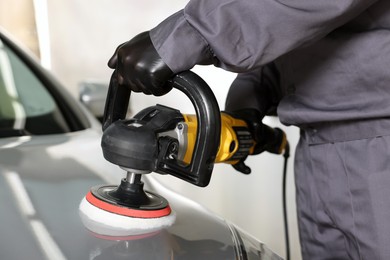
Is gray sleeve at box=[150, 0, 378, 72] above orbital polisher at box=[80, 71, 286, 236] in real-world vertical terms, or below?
above

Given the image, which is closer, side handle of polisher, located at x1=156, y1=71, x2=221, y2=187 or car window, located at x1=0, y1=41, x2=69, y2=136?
side handle of polisher, located at x1=156, y1=71, x2=221, y2=187

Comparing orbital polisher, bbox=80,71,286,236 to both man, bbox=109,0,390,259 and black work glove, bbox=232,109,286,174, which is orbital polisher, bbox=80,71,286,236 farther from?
black work glove, bbox=232,109,286,174

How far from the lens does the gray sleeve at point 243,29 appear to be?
598mm

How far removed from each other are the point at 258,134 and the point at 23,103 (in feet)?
1.84

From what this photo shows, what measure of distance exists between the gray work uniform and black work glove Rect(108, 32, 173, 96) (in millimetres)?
12

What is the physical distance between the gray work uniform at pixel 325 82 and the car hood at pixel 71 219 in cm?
14

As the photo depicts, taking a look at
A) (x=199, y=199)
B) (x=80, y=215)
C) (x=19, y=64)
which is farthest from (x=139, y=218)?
(x=199, y=199)

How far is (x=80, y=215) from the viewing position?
713 mm

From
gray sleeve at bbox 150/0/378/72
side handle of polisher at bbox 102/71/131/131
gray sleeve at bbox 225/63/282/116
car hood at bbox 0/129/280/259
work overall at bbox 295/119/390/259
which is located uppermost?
gray sleeve at bbox 150/0/378/72

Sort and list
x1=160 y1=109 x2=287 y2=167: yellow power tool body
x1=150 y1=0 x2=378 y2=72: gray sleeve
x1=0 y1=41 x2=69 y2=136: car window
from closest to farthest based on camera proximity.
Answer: x1=150 y1=0 x2=378 y2=72: gray sleeve < x1=160 y1=109 x2=287 y2=167: yellow power tool body < x1=0 y1=41 x2=69 y2=136: car window

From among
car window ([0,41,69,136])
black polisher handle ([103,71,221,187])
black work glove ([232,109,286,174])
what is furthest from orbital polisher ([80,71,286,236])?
car window ([0,41,69,136])

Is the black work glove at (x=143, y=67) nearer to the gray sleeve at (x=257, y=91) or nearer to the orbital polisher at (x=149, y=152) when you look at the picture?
the orbital polisher at (x=149, y=152)

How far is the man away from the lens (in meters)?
0.60

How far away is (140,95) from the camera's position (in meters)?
2.31
